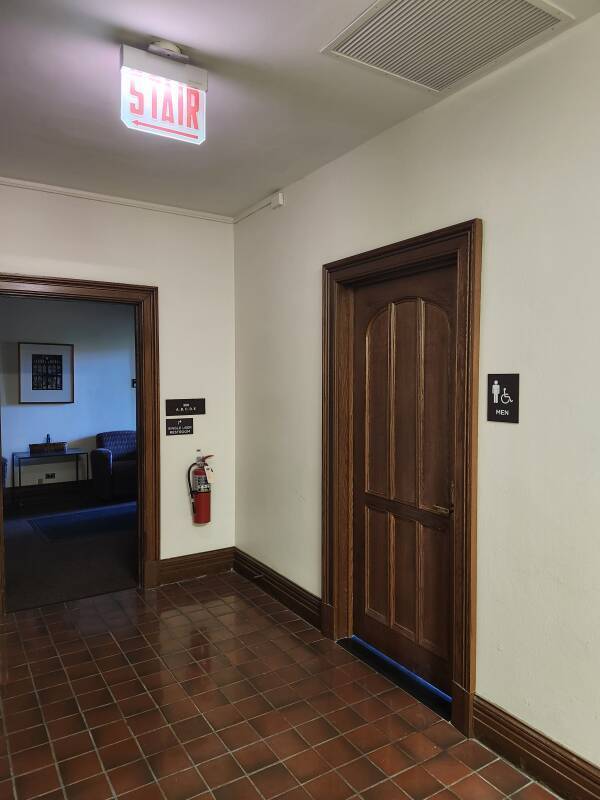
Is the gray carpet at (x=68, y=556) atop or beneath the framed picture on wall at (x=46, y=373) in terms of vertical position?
beneath

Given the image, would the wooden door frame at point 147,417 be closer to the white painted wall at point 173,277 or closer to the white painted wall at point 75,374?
the white painted wall at point 173,277

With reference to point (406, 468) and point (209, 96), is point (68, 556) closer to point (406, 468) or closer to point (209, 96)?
point (406, 468)

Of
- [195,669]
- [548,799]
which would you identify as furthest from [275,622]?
[548,799]

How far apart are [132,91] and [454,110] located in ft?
4.73

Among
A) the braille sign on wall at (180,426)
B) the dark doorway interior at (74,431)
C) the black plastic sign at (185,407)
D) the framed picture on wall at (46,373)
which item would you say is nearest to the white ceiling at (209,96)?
the black plastic sign at (185,407)

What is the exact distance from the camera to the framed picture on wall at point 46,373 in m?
7.16

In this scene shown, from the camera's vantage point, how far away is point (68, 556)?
4.95 meters

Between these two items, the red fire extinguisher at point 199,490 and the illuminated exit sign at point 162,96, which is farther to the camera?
the red fire extinguisher at point 199,490

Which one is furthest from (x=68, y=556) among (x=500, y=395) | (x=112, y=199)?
(x=500, y=395)

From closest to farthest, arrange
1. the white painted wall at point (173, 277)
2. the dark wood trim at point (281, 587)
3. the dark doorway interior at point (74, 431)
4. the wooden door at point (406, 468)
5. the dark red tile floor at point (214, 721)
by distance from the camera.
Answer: the dark red tile floor at point (214, 721), the wooden door at point (406, 468), the dark wood trim at point (281, 587), the white painted wall at point (173, 277), the dark doorway interior at point (74, 431)

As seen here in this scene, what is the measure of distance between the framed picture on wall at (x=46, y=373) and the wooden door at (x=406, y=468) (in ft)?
17.8

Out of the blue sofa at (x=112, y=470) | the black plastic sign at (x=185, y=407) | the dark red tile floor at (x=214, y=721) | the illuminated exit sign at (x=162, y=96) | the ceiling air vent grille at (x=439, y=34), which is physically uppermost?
the ceiling air vent grille at (x=439, y=34)

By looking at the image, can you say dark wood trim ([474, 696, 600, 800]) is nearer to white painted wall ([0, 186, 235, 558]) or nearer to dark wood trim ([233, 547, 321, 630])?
dark wood trim ([233, 547, 321, 630])

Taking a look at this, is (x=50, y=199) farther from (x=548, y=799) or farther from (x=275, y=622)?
(x=548, y=799)
